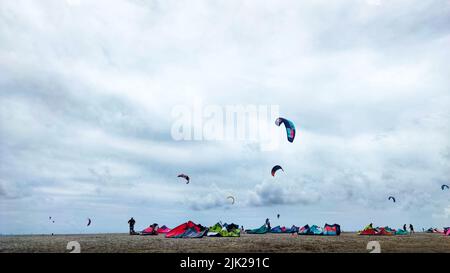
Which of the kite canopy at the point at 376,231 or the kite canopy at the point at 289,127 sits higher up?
the kite canopy at the point at 289,127

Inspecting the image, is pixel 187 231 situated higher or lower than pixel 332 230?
higher

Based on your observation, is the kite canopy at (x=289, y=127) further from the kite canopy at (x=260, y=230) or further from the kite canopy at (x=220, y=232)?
the kite canopy at (x=260, y=230)

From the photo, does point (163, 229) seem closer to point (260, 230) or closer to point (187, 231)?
point (260, 230)

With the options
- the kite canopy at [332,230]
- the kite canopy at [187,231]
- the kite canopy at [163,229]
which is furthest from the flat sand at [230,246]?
the kite canopy at [163,229]

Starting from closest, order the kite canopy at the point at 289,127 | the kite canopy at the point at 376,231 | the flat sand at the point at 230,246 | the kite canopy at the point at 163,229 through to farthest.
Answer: the flat sand at the point at 230,246 < the kite canopy at the point at 289,127 < the kite canopy at the point at 376,231 < the kite canopy at the point at 163,229

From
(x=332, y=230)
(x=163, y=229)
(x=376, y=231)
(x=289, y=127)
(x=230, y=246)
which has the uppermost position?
(x=289, y=127)

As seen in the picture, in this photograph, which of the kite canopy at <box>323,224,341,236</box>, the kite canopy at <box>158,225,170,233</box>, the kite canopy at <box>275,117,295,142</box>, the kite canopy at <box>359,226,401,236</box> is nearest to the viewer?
the kite canopy at <box>275,117,295,142</box>

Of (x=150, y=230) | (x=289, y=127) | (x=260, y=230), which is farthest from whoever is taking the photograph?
(x=260, y=230)

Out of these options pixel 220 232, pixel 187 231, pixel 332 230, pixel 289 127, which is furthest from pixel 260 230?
pixel 289 127

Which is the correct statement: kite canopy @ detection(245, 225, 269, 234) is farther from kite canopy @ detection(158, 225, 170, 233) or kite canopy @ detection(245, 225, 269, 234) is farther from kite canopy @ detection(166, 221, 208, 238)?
kite canopy @ detection(166, 221, 208, 238)

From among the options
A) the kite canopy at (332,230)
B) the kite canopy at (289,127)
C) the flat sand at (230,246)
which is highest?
the kite canopy at (289,127)

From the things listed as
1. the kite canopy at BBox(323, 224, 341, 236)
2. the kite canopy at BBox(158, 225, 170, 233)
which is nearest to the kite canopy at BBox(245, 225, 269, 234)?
the kite canopy at BBox(158, 225, 170, 233)
